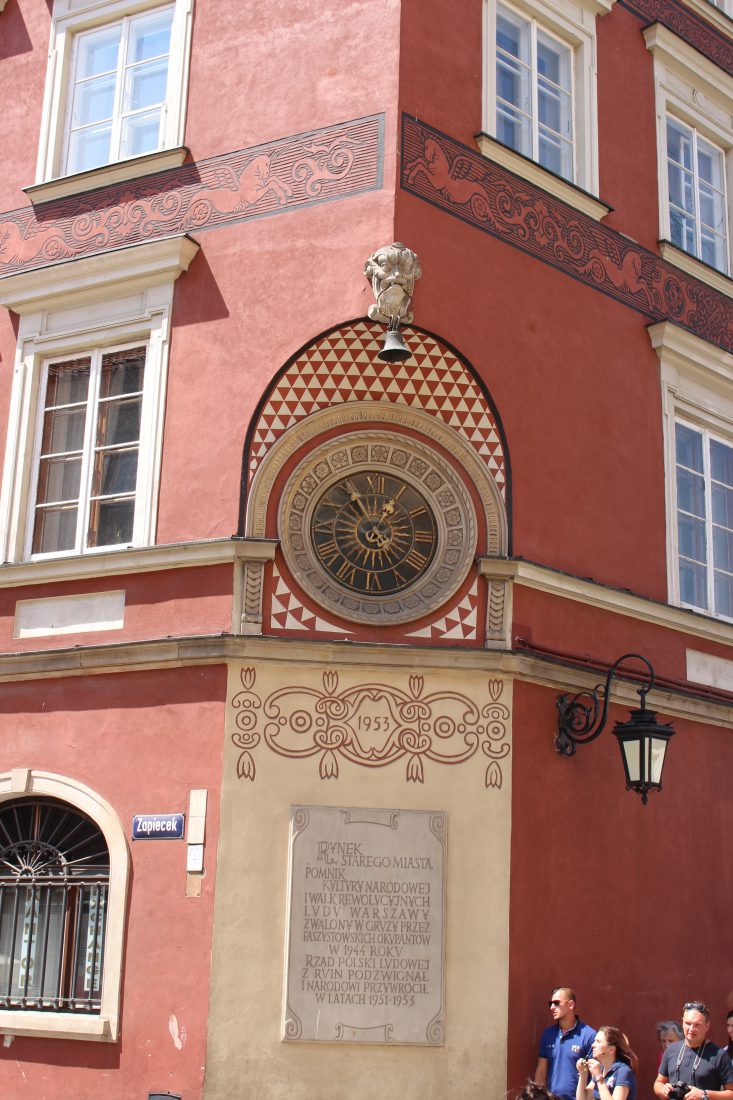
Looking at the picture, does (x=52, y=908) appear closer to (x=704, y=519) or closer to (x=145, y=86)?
(x=704, y=519)

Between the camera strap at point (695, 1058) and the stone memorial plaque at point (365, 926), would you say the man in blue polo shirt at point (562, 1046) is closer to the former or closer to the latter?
the camera strap at point (695, 1058)

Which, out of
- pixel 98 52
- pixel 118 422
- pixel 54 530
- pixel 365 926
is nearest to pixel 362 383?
pixel 118 422

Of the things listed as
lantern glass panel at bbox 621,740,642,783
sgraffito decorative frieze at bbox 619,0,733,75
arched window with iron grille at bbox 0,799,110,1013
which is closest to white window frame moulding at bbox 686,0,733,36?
sgraffito decorative frieze at bbox 619,0,733,75

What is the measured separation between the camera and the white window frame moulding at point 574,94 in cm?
1155

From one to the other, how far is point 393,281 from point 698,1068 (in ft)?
19.2

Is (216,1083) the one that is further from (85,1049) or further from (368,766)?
(368,766)

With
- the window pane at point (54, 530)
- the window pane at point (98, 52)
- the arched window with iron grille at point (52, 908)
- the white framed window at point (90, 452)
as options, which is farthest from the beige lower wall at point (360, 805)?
the window pane at point (98, 52)

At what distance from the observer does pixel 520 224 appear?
11453 millimetres

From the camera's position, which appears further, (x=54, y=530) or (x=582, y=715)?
(x=54, y=530)

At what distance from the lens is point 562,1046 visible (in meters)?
9.24

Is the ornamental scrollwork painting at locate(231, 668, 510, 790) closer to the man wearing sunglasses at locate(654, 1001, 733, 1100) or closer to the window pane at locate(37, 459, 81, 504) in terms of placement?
the man wearing sunglasses at locate(654, 1001, 733, 1100)

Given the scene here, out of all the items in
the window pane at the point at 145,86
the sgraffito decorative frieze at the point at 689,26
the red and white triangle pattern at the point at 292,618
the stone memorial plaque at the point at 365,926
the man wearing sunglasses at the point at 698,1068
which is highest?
the sgraffito decorative frieze at the point at 689,26

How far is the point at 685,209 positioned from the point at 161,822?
8132 mm

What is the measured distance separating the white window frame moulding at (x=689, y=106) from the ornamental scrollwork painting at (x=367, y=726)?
17.9 feet
